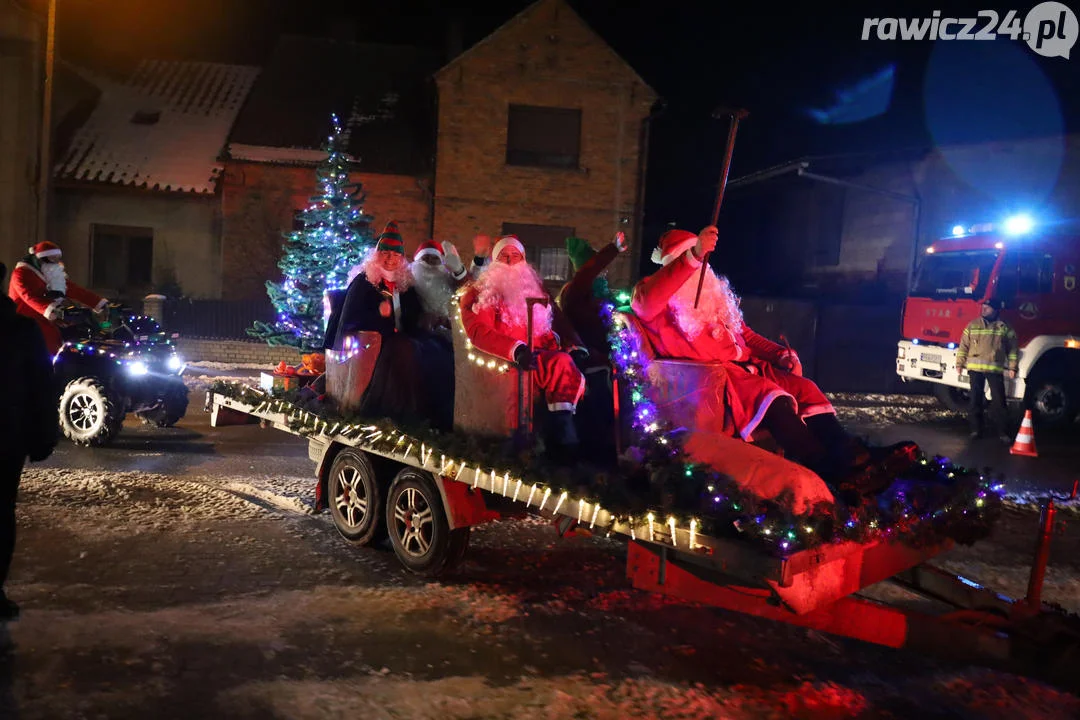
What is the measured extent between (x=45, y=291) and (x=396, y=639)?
6.60 metres

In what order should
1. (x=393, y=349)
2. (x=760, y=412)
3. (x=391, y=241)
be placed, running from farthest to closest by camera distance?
1. (x=391, y=241)
2. (x=393, y=349)
3. (x=760, y=412)

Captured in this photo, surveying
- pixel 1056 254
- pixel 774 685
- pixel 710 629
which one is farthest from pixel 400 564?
pixel 1056 254

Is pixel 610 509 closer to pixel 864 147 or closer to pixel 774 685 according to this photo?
pixel 774 685

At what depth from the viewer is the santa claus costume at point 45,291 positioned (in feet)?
29.2

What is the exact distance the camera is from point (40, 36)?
2061 centimetres

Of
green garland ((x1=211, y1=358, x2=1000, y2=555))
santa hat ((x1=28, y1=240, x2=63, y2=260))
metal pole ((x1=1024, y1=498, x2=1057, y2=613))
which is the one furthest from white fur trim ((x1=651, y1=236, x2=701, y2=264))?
santa hat ((x1=28, y1=240, x2=63, y2=260))

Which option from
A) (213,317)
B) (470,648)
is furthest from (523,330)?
(213,317)

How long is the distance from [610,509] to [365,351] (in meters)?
2.56

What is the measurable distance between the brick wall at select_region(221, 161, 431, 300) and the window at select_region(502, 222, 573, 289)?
2.68 metres

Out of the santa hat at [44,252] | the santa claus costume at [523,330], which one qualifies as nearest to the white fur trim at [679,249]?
the santa claus costume at [523,330]

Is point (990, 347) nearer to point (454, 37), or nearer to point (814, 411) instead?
point (814, 411)

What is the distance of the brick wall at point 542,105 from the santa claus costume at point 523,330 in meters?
17.0

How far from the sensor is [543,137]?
75.0 ft

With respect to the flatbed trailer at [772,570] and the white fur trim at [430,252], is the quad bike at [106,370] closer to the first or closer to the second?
the white fur trim at [430,252]
